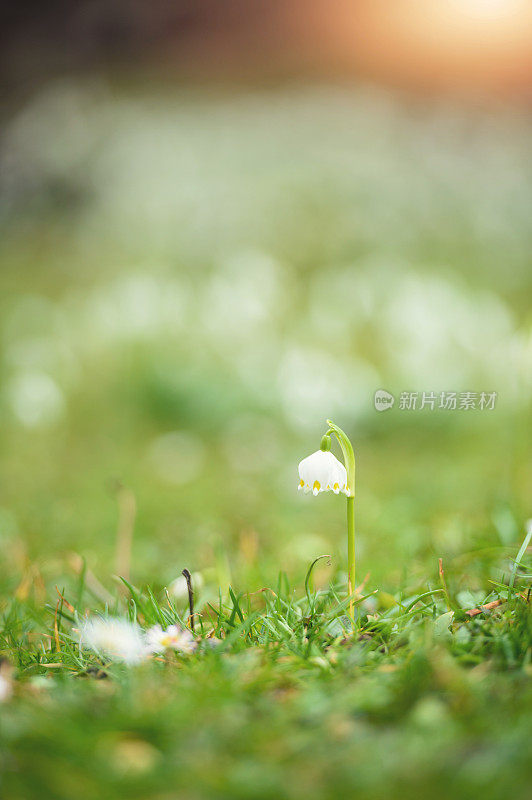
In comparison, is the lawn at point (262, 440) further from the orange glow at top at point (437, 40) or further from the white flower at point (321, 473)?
the orange glow at top at point (437, 40)

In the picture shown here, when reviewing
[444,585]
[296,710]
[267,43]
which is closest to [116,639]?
[296,710]

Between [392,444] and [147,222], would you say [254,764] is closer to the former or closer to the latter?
[392,444]

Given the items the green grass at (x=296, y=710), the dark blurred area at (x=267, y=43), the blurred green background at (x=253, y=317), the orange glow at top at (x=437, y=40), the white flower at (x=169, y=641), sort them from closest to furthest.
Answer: the green grass at (x=296, y=710)
the white flower at (x=169, y=641)
the blurred green background at (x=253, y=317)
the orange glow at top at (x=437, y=40)
the dark blurred area at (x=267, y=43)

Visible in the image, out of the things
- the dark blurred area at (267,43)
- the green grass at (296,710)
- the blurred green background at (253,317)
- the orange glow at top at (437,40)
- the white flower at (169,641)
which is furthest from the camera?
the dark blurred area at (267,43)

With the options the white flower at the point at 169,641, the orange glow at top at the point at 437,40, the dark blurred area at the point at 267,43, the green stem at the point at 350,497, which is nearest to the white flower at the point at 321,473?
the green stem at the point at 350,497

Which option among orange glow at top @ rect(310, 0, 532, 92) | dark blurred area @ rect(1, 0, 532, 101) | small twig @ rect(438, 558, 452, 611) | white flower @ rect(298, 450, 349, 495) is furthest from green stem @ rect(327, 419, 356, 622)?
dark blurred area @ rect(1, 0, 532, 101)

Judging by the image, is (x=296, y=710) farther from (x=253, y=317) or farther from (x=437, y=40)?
(x=437, y=40)

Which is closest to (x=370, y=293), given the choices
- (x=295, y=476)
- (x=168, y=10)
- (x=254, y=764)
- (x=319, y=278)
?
(x=319, y=278)
